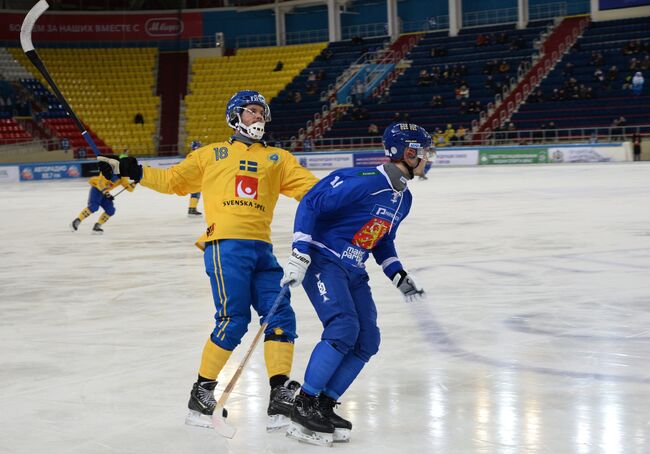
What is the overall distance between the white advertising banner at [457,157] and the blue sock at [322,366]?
104ft

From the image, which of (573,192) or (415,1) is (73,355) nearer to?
(573,192)

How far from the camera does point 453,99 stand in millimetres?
42938

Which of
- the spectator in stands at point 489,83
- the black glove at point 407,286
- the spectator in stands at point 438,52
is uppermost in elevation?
the spectator in stands at point 438,52

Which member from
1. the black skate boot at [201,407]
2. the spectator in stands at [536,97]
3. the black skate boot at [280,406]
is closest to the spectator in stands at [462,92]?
the spectator in stands at [536,97]

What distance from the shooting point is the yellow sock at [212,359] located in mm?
4965

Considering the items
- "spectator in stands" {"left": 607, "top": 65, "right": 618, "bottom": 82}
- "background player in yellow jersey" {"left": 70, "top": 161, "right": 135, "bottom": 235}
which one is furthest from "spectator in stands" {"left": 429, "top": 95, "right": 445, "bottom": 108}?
"background player in yellow jersey" {"left": 70, "top": 161, "right": 135, "bottom": 235}

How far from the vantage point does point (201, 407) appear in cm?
491

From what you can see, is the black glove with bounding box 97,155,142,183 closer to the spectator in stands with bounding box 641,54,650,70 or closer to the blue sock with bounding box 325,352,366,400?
the blue sock with bounding box 325,352,366,400

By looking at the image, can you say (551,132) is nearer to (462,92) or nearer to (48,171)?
(462,92)

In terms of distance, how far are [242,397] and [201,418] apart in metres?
0.52

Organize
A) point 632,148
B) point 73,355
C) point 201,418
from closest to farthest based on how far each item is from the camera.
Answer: point 201,418, point 73,355, point 632,148

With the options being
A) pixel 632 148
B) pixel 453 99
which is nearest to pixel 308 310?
pixel 632 148

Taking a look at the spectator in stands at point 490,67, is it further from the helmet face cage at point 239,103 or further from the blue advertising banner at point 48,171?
the helmet face cage at point 239,103

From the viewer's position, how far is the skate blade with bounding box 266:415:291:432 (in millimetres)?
4801
